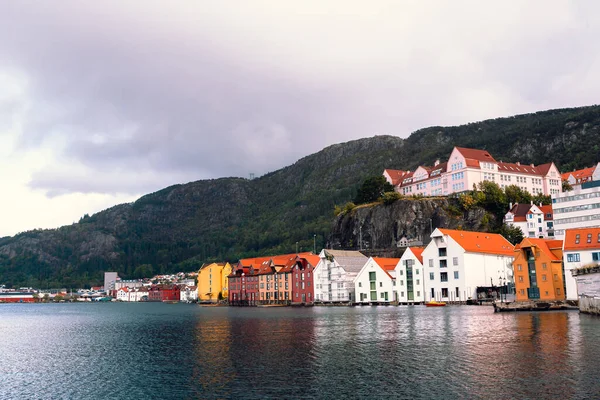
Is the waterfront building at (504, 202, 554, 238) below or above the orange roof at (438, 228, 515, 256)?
above

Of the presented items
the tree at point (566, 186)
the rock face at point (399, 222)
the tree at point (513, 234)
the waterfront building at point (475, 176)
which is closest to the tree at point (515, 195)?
the waterfront building at point (475, 176)

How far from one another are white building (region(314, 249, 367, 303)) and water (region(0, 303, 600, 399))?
268ft

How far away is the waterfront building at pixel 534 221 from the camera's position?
143375 mm

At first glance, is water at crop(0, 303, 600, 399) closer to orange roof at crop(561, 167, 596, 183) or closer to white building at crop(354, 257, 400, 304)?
white building at crop(354, 257, 400, 304)

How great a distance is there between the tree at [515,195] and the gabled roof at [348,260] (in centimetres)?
4554

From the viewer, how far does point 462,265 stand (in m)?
119

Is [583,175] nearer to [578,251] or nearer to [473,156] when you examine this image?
[473,156]

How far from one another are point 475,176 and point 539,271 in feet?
203

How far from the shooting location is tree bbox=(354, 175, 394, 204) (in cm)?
18450

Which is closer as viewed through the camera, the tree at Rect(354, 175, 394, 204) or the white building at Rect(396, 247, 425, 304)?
the white building at Rect(396, 247, 425, 304)

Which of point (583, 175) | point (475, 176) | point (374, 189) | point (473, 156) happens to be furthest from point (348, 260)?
point (583, 175)

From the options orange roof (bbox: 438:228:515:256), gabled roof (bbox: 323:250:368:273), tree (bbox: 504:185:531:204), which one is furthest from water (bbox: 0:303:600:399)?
tree (bbox: 504:185:531:204)

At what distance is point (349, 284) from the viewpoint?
14862 centimetres

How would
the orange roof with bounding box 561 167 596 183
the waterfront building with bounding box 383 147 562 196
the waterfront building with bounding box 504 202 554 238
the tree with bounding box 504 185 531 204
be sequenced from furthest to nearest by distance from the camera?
the orange roof with bounding box 561 167 596 183 < the waterfront building with bounding box 383 147 562 196 < the tree with bounding box 504 185 531 204 < the waterfront building with bounding box 504 202 554 238
